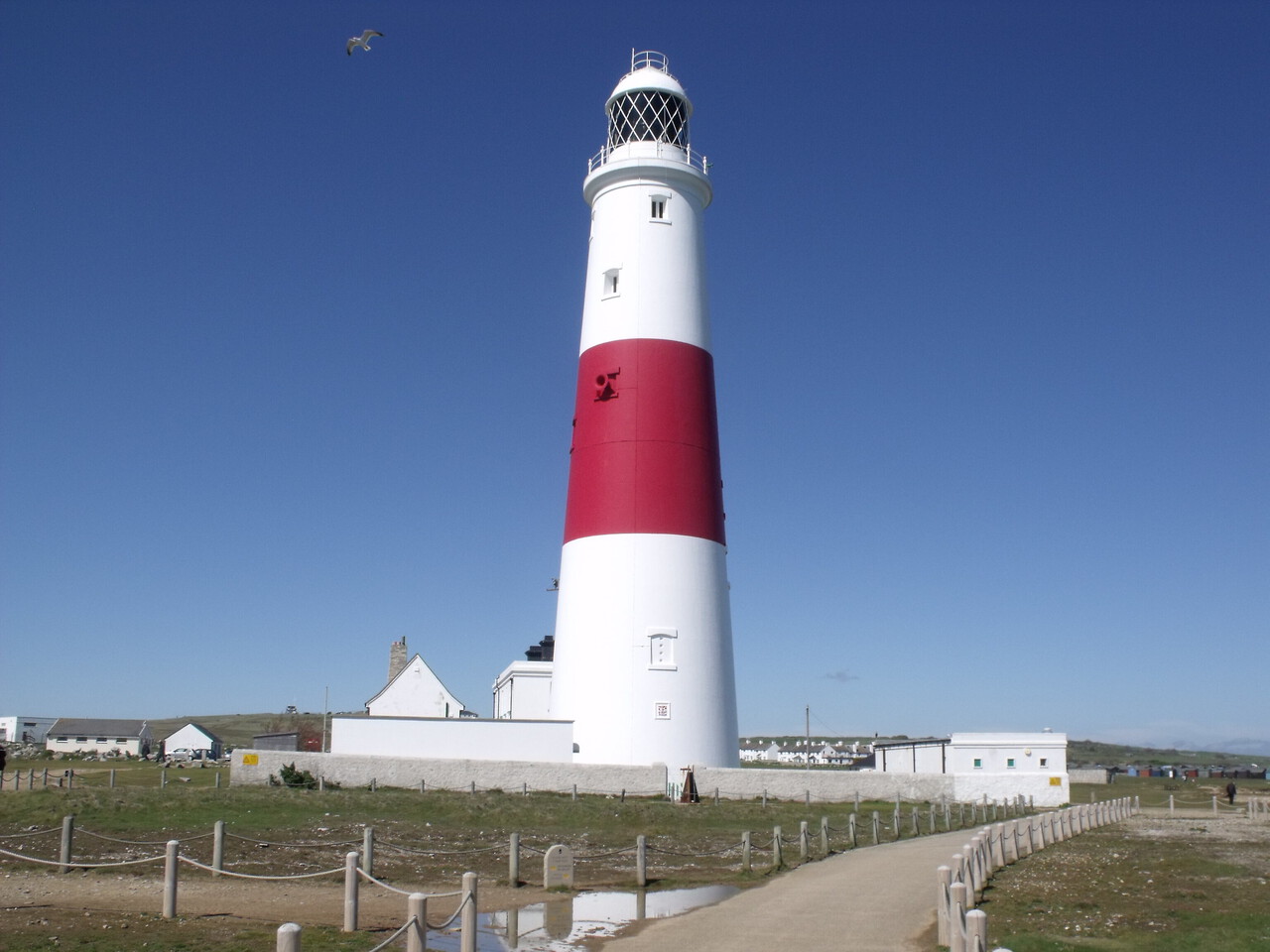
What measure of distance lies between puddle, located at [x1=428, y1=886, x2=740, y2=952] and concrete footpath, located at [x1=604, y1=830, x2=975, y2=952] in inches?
17.8

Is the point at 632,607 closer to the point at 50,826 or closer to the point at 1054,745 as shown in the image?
the point at 50,826

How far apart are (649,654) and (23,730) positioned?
99919 mm

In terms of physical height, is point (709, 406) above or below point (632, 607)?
above

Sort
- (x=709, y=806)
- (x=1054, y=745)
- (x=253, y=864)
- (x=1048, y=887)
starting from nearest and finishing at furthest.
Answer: (x=1048, y=887) < (x=253, y=864) < (x=709, y=806) < (x=1054, y=745)

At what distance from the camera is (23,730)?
109 metres

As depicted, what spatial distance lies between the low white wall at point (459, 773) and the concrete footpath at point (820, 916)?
36.2ft

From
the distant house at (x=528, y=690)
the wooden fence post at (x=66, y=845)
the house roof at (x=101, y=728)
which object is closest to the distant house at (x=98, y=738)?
the house roof at (x=101, y=728)

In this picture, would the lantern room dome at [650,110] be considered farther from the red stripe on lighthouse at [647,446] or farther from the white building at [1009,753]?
the white building at [1009,753]

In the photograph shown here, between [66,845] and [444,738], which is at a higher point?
[444,738]

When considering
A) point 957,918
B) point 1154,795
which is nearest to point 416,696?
point 1154,795

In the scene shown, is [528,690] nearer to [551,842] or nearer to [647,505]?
[647,505]

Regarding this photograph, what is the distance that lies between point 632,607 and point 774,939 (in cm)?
1737

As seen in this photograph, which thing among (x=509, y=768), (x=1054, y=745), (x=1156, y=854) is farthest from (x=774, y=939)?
(x=1054, y=745)

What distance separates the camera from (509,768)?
31.8 meters
